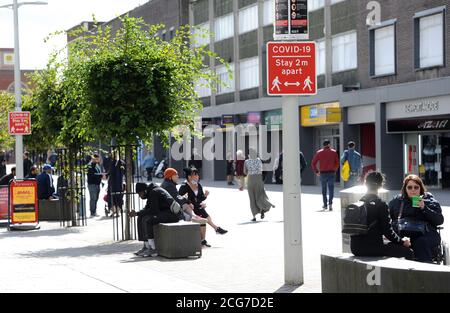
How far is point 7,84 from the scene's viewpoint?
123938mm

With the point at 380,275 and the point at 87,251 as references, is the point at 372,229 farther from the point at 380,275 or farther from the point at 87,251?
the point at 87,251

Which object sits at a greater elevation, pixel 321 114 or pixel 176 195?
pixel 321 114

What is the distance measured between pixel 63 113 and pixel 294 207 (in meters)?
13.0

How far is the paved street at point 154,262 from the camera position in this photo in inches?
444

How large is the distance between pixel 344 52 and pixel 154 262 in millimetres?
26367

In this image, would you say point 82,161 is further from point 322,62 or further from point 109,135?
point 322,62

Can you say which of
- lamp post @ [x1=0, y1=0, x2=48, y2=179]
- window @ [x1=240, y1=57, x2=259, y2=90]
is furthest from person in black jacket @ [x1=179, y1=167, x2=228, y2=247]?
window @ [x1=240, y1=57, x2=259, y2=90]

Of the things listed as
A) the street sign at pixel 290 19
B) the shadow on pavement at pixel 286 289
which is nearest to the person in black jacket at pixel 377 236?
the shadow on pavement at pixel 286 289

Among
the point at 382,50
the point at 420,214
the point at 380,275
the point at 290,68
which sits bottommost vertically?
the point at 380,275

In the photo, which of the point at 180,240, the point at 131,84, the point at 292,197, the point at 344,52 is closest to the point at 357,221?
the point at 292,197

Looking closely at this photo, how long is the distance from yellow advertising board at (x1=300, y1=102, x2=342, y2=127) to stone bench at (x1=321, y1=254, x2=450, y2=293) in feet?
96.9

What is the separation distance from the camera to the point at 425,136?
34812 millimetres

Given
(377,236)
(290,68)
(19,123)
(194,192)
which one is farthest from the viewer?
(19,123)
